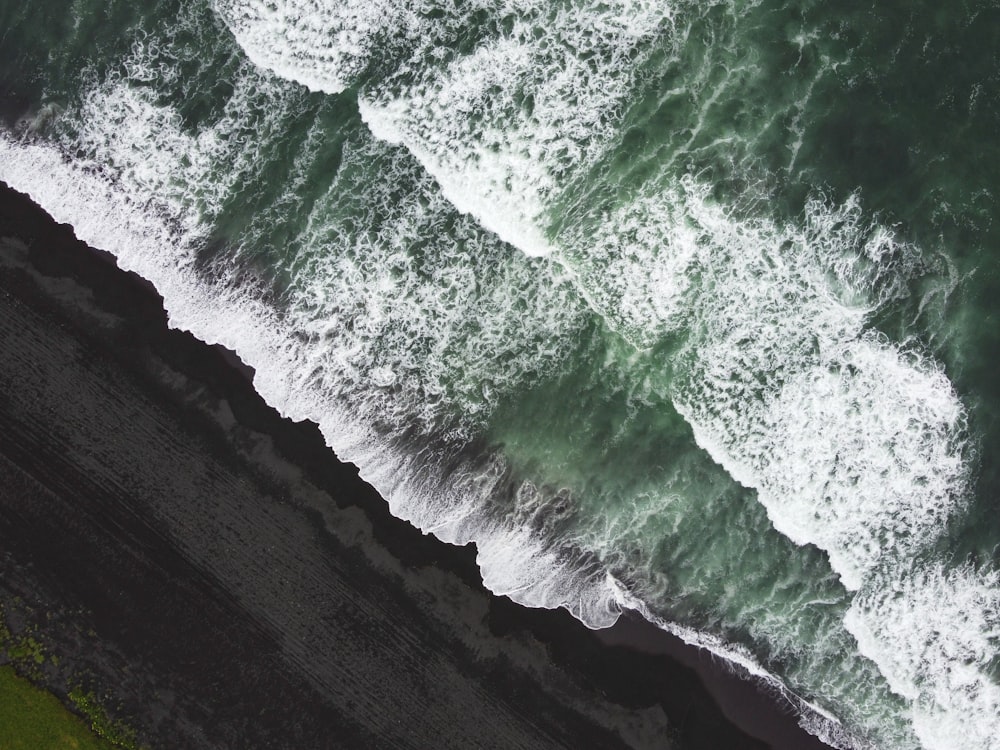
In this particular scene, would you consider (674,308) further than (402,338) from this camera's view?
No

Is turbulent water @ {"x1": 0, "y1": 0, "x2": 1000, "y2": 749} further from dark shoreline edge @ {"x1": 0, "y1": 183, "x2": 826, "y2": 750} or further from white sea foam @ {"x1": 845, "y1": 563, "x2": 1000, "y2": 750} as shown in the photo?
dark shoreline edge @ {"x1": 0, "y1": 183, "x2": 826, "y2": 750}

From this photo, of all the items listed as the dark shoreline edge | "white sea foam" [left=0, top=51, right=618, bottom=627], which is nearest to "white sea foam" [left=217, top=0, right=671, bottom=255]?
"white sea foam" [left=0, top=51, right=618, bottom=627]

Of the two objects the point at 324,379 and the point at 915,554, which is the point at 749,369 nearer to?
the point at 915,554

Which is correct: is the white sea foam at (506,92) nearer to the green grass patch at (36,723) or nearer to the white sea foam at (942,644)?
the white sea foam at (942,644)

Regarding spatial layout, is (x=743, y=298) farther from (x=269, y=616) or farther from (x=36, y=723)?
(x=36, y=723)

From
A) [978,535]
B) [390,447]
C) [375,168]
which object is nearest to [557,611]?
[390,447]

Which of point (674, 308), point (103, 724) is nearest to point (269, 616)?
point (103, 724)
